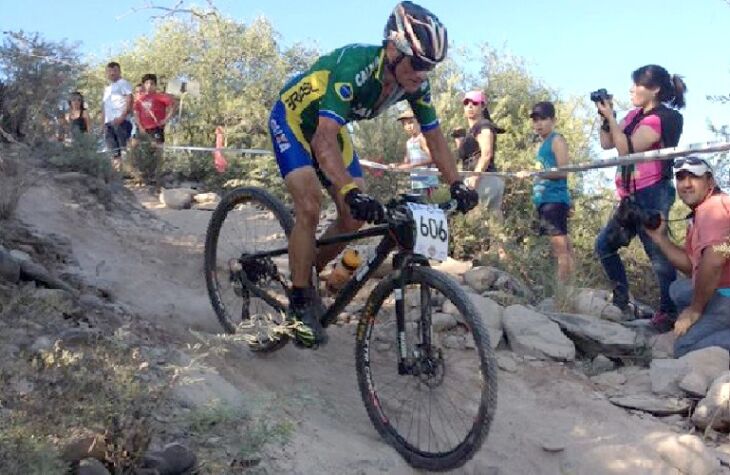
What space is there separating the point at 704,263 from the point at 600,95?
4.77 ft

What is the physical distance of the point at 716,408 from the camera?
440 centimetres

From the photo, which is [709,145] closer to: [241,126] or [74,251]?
[74,251]

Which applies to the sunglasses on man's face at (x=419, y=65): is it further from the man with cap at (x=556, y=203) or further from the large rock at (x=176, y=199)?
the large rock at (x=176, y=199)

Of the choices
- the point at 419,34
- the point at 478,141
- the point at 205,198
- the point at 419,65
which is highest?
the point at 419,34

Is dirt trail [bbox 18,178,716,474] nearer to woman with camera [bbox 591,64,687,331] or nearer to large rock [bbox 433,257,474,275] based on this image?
woman with camera [bbox 591,64,687,331]

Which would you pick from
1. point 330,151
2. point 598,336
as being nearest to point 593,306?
point 598,336

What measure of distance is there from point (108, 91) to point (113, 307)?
7.18 meters

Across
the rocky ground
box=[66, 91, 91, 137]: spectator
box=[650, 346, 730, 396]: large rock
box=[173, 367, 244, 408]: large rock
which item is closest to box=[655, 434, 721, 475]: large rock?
the rocky ground

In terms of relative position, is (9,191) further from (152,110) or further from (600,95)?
(152,110)

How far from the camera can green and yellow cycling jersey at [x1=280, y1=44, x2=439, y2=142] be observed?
4023mm

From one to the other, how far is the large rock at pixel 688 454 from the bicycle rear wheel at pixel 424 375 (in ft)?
3.42

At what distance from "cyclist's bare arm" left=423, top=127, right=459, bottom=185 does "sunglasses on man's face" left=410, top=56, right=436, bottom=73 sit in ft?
1.71

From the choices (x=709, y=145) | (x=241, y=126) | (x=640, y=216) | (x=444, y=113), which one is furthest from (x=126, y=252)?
(x=241, y=126)

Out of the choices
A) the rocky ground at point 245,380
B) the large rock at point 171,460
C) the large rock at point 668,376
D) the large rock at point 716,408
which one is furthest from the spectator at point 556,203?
the large rock at point 171,460
